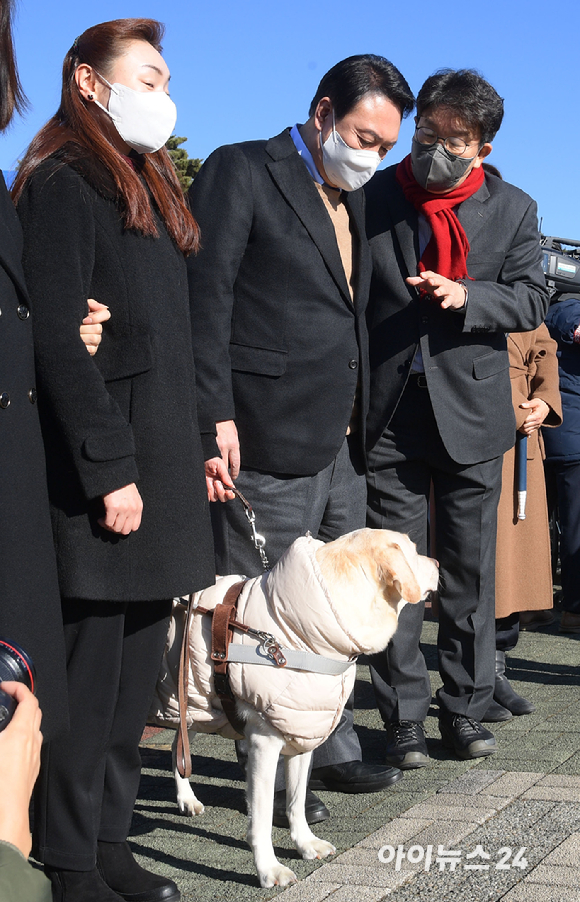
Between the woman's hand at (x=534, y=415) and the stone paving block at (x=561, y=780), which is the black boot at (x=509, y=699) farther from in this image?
the woman's hand at (x=534, y=415)

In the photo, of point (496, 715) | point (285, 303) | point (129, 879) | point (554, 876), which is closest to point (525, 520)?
point (496, 715)

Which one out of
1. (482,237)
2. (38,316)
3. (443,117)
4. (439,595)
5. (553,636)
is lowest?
(553,636)

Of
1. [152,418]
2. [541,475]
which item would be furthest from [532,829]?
[541,475]

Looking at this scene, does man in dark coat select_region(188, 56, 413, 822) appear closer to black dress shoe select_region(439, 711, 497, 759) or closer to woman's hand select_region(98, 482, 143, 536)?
black dress shoe select_region(439, 711, 497, 759)

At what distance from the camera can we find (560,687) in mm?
5391

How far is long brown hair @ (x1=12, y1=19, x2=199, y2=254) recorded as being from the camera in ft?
8.98

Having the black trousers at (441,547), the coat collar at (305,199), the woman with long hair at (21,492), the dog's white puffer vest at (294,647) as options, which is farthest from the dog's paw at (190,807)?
the coat collar at (305,199)

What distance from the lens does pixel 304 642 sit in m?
3.03

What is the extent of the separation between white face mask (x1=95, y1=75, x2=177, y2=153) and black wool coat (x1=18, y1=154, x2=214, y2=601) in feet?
0.64

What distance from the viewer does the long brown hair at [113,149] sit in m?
2.74

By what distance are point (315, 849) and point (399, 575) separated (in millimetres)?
946

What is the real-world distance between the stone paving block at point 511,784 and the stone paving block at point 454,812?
0.16 meters

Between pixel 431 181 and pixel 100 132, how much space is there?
5.76ft

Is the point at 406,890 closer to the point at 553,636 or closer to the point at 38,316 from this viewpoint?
the point at 38,316
